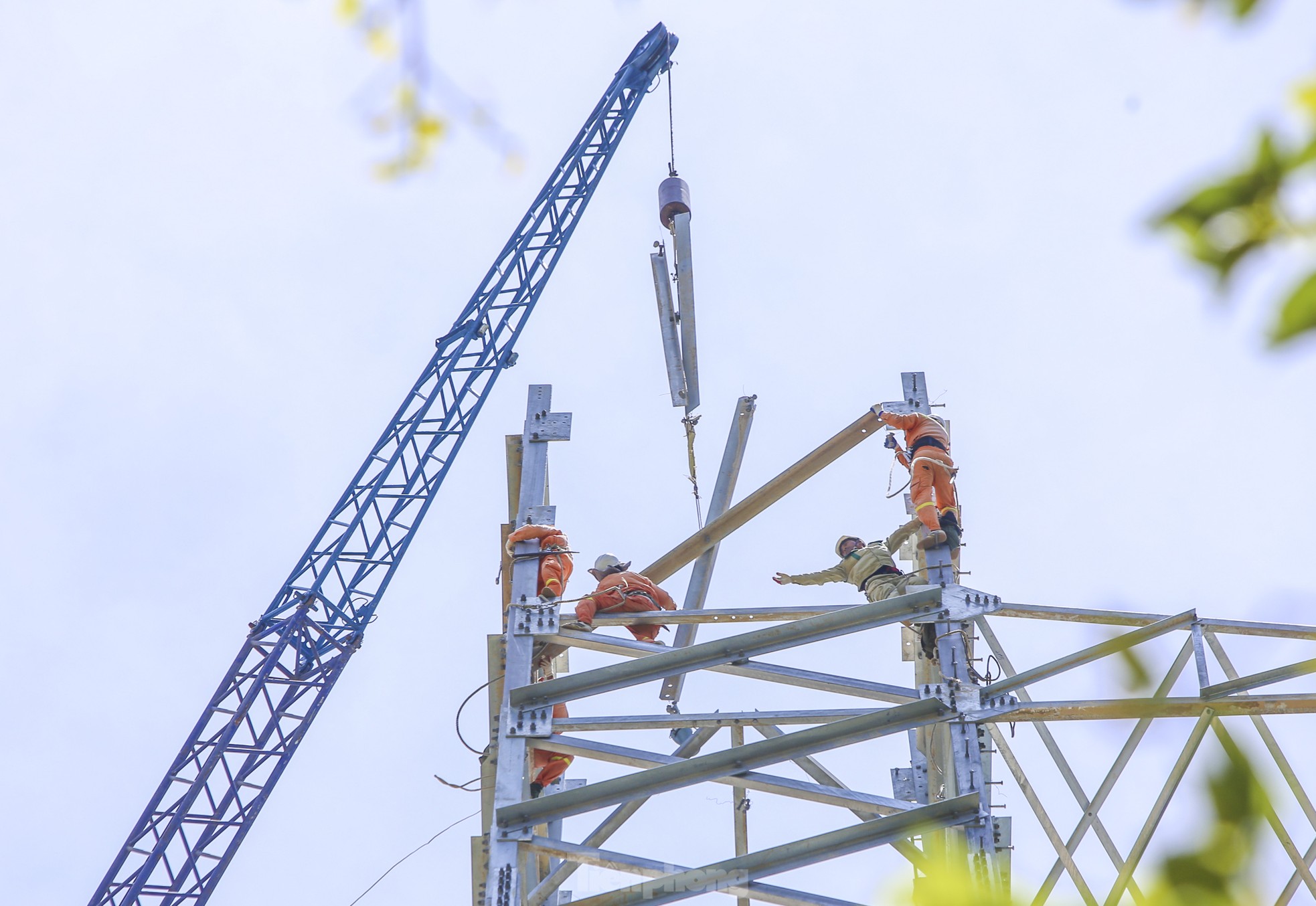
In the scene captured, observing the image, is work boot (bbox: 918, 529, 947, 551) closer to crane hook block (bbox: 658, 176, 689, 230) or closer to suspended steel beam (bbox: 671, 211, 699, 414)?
suspended steel beam (bbox: 671, 211, 699, 414)

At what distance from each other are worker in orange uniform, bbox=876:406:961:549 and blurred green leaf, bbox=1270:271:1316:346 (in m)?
8.89

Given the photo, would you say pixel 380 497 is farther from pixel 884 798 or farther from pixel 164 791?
pixel 884 798

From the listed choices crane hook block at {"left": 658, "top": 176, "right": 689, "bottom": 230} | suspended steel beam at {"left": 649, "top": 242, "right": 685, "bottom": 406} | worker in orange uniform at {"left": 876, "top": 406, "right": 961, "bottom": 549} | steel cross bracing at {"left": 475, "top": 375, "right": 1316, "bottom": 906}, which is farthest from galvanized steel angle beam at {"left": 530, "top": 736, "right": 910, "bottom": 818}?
crane hook block at {"left": 658, "top": 176, "right": 689, "bottom": 230}

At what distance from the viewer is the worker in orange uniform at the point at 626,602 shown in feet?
33.9

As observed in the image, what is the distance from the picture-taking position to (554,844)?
779 centimetres

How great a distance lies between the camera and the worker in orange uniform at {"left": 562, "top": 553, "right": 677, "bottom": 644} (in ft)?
33.9

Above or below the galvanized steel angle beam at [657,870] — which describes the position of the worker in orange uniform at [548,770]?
above

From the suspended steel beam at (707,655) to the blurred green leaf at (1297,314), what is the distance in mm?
6568

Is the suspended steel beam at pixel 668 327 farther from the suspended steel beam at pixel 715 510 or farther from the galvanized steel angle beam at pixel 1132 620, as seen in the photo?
the galvanized steel angle beam at pixel 1132 620

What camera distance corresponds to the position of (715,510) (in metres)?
12.7

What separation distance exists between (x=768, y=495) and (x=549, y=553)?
2.39 meters

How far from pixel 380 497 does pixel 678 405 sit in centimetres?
2159

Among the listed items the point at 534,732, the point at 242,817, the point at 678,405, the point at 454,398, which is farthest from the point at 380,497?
the point at 534,732

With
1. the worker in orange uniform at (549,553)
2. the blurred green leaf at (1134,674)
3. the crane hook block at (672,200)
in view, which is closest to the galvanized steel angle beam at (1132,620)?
the worker in orange uniform at (549,553)
